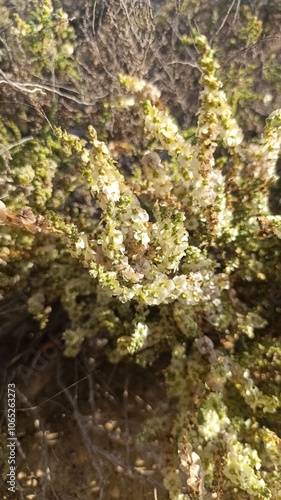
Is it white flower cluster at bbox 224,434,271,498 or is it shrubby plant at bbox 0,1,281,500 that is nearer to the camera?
white flower cluster at bbox 224,434,271,498

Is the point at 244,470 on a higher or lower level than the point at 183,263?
lower

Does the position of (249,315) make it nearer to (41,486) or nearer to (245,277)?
(245,277)

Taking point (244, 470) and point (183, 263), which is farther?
point (183, 263)

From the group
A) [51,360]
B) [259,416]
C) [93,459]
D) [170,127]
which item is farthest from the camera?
[51,360]

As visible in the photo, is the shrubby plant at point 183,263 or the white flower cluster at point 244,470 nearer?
the white flower cluster at point 244,470

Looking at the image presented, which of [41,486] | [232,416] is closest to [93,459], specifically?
[41,486]

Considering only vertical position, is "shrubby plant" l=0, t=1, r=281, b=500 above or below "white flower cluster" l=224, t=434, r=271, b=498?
above

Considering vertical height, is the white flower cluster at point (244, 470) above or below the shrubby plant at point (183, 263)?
below

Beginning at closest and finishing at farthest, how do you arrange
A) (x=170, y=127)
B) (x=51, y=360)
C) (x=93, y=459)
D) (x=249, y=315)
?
(x=170, y=127)
(x=249, y=315)
(x=93, y=459)
(x=51, y=360)
